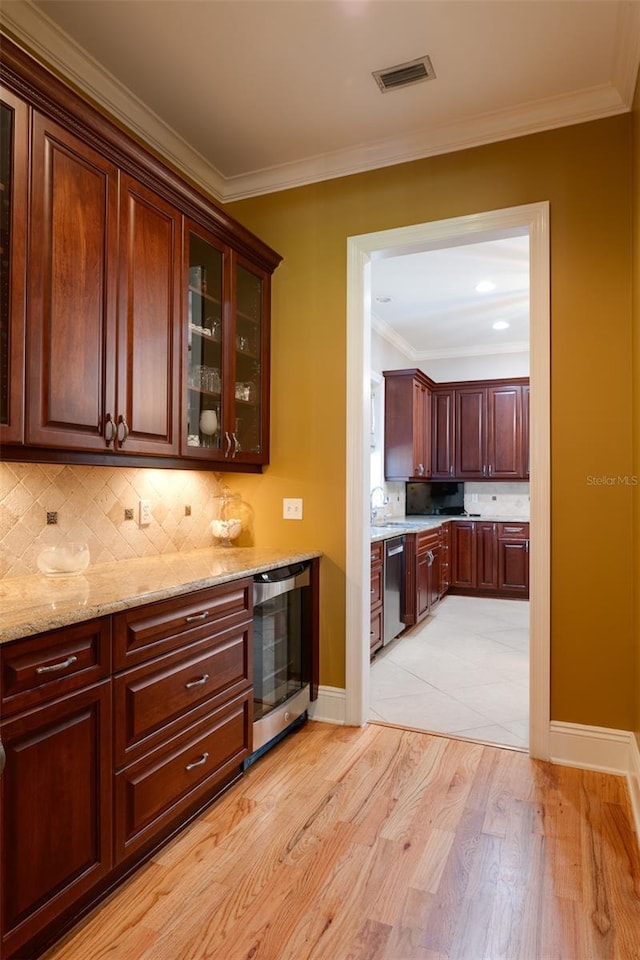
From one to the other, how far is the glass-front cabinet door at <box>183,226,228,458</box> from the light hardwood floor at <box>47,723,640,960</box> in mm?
1531

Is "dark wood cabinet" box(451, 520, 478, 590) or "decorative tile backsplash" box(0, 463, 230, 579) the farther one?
"dark wood cabinet" box(451, 520, 478, 590)

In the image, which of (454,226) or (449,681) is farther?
(449,681)

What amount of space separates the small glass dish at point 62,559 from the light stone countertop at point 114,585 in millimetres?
35

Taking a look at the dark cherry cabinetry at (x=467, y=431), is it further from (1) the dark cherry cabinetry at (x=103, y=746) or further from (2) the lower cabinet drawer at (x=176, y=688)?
Answer: (1) the dark cherry cabinetry at (x=103, y=746)

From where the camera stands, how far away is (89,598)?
1671 mm

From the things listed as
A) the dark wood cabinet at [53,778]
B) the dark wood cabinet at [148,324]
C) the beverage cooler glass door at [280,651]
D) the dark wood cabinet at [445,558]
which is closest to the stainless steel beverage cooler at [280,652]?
the beverage cooler glass door at [280,651]

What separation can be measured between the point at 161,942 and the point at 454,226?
3.04 metres

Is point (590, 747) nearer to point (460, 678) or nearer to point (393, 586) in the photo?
point (460, 678)

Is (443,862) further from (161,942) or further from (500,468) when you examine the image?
(500,468)

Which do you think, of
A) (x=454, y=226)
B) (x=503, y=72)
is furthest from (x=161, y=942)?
(x=503, y=72)

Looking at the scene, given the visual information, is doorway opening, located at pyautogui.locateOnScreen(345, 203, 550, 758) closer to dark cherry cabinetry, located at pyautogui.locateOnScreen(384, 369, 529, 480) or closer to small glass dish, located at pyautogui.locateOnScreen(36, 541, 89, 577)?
small glass dish, located at pyautogui.locateOnScreen(36, 541, 89, 577)

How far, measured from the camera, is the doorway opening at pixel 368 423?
259 centimetres

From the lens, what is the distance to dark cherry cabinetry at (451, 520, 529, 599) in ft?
21.1

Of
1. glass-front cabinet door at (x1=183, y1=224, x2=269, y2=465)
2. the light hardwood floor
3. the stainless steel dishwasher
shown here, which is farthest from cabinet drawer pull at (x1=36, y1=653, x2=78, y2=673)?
the stainless steel dishwasher
